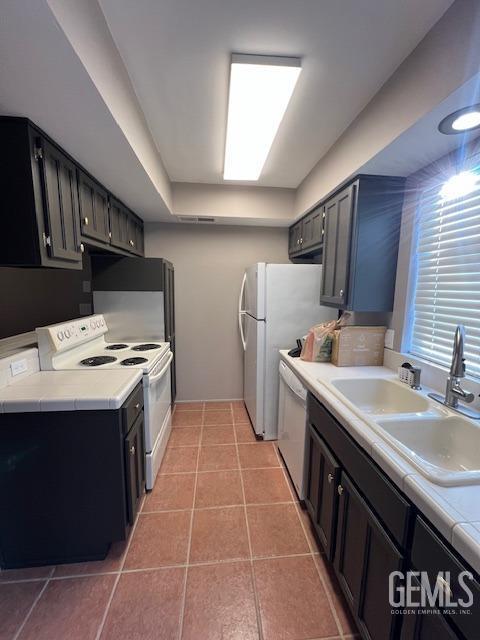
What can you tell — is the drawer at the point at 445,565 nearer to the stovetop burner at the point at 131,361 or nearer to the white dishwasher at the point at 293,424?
the white dishwasher at the point at 293,424

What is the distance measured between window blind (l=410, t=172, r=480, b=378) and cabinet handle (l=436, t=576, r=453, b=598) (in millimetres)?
942

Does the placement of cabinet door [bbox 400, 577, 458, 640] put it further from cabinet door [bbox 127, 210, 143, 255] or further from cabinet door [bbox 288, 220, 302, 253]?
cabinet door [bbox 127, 210, 143, 255]

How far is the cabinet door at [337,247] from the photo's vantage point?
185 cm

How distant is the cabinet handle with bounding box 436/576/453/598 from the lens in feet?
2.19

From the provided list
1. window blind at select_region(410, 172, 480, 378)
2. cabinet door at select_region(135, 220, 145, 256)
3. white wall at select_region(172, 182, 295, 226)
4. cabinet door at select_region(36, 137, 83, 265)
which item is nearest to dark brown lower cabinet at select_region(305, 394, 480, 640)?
window blind at select_region(410, 172, 480, 378)

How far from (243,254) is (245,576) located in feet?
9.55

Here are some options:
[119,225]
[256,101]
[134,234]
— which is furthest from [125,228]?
[256,101]

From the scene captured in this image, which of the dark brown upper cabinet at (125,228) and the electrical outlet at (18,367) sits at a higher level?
the dark brown upper cabinet at (125,228)

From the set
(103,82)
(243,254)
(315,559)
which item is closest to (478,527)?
(315,559)

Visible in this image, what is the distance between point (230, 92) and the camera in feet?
4.75

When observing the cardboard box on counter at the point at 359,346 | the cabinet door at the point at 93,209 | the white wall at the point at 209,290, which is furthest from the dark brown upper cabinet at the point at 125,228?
the cardboard box on counter at the point at 359,346

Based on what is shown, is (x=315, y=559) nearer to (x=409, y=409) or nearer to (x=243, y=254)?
(x=409, y=409)

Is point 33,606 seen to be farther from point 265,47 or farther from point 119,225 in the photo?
point 265,47

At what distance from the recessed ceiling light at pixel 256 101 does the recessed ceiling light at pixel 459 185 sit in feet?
3.21
